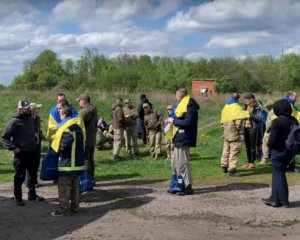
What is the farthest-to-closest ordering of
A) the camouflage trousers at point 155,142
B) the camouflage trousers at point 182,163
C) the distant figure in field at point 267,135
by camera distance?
the camouflage trousers at point 155,142 < the distant figure in field at point 267,135 < the camouflage trousers at point 182,163

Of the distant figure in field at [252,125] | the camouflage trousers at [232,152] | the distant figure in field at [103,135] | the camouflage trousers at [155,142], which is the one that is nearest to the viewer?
the camouflage trousers at [232,152]

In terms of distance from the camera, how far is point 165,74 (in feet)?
247

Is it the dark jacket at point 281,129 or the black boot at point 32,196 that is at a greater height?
the dark jacket at point 281,129

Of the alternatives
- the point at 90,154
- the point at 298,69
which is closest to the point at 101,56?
the point at 298,69

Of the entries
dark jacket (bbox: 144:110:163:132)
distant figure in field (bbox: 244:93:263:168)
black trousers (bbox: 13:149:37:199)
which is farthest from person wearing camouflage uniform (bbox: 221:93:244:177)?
black trousers (bbox: 13:149:37:199)

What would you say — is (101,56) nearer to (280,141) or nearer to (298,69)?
(298,69)

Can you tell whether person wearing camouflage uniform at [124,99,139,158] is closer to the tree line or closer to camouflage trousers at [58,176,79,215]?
camouflage trousers at [58,176,79,215]

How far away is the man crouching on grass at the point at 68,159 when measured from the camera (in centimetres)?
895

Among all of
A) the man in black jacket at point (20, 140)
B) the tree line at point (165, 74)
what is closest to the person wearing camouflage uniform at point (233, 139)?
the man in black jacket at point (20, 140)

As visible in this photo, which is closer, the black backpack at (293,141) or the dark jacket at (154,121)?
the black backpack at (293,141)

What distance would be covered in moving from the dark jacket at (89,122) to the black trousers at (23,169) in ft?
4.36

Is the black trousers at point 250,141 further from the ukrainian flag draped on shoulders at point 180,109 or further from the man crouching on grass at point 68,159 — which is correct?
the man crouching on grass at point 68,159

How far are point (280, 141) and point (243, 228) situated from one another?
6.55 ft

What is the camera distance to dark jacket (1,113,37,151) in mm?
9602
